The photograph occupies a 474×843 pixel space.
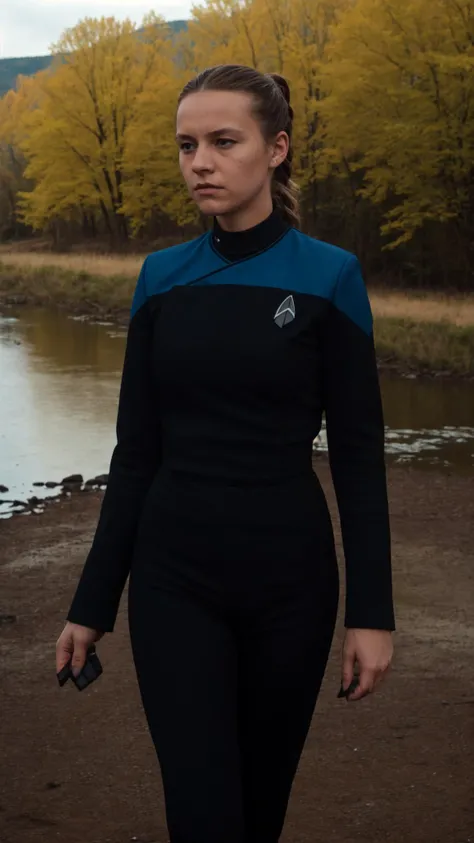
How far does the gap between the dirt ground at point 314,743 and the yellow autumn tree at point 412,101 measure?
21.6 m

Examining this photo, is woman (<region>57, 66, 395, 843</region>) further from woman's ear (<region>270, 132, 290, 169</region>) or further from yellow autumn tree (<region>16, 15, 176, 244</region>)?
yellow autumn tree (<region>16, 15, 176, 244</region>)

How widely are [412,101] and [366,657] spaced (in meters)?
27.6

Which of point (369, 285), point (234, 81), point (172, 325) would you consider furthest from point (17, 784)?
point (369, 285)

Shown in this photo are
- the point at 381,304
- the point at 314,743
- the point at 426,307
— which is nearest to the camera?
the point at 314,743

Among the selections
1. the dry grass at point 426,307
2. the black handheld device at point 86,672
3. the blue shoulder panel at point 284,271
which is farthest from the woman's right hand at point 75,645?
the dry grass at point 426,307

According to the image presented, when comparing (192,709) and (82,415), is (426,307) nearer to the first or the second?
(82,415)

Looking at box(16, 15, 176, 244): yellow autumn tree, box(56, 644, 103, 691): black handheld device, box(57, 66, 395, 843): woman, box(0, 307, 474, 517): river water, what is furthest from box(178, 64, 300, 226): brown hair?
box(16, 15, 176, 244): yellow autumn tree

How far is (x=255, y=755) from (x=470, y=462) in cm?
1076

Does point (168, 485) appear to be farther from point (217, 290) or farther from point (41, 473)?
point (41, 473)

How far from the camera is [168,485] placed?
2590mm

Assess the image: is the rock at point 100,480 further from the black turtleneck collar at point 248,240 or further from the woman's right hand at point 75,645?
the black turtleneck collar at point 248,240

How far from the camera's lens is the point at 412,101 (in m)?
28.8

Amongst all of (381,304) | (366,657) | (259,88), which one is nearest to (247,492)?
(366,657)

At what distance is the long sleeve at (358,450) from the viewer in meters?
2.56
